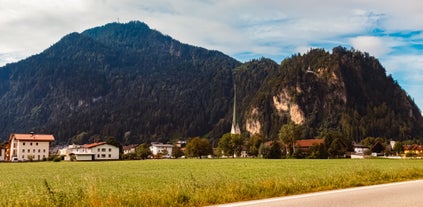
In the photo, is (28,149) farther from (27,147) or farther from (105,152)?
(105,152)

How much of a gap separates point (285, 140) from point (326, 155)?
94.8ft

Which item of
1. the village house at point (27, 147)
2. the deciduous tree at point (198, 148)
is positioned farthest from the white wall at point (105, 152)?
the deciduous tree at point (198, 148)

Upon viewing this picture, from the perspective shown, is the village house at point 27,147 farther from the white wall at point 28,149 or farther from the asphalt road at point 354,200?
the asphalt road at point 354,200

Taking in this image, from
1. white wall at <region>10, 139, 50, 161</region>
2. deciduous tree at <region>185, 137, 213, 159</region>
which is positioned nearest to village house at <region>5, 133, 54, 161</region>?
white wall at <region>10, 139, 50, 161</region>

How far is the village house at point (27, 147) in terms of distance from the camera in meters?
139

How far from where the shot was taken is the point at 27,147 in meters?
140

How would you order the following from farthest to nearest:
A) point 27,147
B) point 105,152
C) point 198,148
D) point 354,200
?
point 105,152 < point 198,148 < point 27,147 < point 354,200

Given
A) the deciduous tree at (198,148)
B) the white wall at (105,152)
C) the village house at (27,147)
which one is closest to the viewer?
the village house at (27,147)

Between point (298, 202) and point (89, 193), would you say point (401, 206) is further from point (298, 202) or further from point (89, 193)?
point (89, 193)

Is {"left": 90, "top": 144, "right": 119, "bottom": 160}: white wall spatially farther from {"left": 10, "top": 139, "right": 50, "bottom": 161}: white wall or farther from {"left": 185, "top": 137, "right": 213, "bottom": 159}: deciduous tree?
{"left": 185, "top": 137, "right": 213, "bottom": 159}: deciduous tree

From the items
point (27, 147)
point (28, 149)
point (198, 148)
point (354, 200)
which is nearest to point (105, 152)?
point (28, 149)

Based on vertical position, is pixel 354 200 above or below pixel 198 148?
below

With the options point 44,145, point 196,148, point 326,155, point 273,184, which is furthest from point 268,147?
point 273,184

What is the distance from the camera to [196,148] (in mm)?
142250
